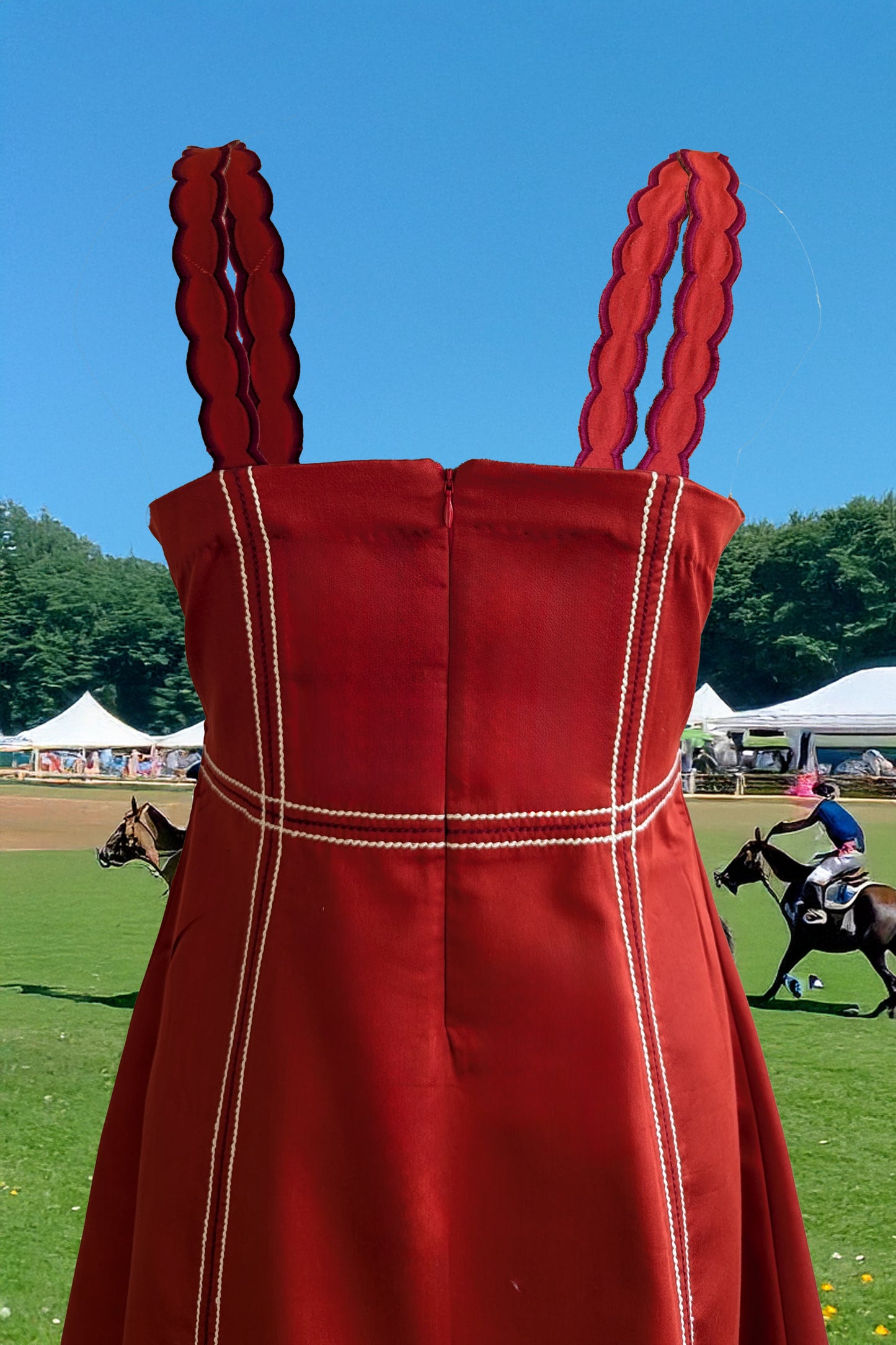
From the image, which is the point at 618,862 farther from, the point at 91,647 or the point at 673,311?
the point at 91,647

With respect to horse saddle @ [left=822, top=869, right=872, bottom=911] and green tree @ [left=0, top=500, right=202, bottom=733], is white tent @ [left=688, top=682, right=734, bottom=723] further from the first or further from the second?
horse saddle @ [left=822, top=869, right=872, bottom=911]

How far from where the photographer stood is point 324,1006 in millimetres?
692

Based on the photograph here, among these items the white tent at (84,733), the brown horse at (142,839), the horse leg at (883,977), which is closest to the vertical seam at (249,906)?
the brown horse at (142,839)

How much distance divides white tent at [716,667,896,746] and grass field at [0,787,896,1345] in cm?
1045

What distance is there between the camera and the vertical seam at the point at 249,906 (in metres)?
0.70

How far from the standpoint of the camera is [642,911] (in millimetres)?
717

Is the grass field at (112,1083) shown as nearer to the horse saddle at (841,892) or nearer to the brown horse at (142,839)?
the horse saddle at (841,892)

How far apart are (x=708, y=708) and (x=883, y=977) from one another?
613 inches

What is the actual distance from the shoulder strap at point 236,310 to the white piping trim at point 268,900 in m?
0.09

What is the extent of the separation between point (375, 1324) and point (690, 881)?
1.12 feet

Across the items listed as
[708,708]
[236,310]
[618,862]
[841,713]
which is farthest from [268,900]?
[708,708]

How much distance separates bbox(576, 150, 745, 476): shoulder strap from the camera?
0.80 meters

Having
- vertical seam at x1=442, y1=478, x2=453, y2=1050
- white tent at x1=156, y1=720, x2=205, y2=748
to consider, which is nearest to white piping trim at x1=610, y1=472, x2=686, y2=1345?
vertical seam at x1=442, y1=478, x2=453, y2=1050

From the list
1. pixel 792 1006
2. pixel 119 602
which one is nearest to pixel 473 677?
pixel 792 1006
